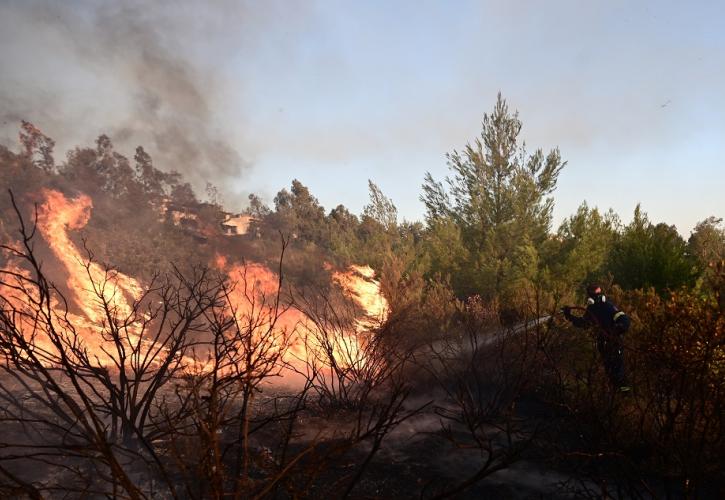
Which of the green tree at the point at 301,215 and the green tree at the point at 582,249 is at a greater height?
the green tree at the point at 301,215

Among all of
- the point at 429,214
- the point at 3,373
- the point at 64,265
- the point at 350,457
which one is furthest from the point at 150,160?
the point at 350,457

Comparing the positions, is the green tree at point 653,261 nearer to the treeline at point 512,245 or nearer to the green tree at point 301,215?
the treeline at point 512,245

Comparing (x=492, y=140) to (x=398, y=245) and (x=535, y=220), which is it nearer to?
(x=535, y=220)

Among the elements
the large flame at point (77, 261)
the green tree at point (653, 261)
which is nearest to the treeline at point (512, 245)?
the green tree at point (653, 261)

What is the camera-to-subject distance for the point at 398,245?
57.9ft

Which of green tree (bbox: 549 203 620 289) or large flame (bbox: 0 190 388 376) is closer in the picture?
large flame (bbox: 0 190 388 376)

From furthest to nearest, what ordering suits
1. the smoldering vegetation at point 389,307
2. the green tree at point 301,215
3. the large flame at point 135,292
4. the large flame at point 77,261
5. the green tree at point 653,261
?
the green tree at point 301,215 → the green tree at point 653,261 → the large flame at point 77,261 → the large flame at point 135,292 → the smoldering vegetation at point 389,307

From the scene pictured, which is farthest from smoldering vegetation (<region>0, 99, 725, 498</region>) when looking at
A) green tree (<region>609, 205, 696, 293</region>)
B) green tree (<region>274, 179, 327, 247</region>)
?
green tree (<region>274, 179, 327, 247</region>)

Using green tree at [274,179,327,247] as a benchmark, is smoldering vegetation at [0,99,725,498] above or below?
below

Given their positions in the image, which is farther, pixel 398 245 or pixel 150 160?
pixel 150 160

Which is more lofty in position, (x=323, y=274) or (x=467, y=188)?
(x=467, y=188)

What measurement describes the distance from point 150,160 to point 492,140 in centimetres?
2198

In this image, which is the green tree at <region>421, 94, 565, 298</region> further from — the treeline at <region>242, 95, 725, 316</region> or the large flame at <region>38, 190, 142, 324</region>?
the large flame at <region>38, 190, 142, 324</region>

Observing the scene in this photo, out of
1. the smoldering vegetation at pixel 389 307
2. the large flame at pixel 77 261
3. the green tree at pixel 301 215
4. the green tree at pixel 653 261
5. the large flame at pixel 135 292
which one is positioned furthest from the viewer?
the green tree at pixel 301 215
